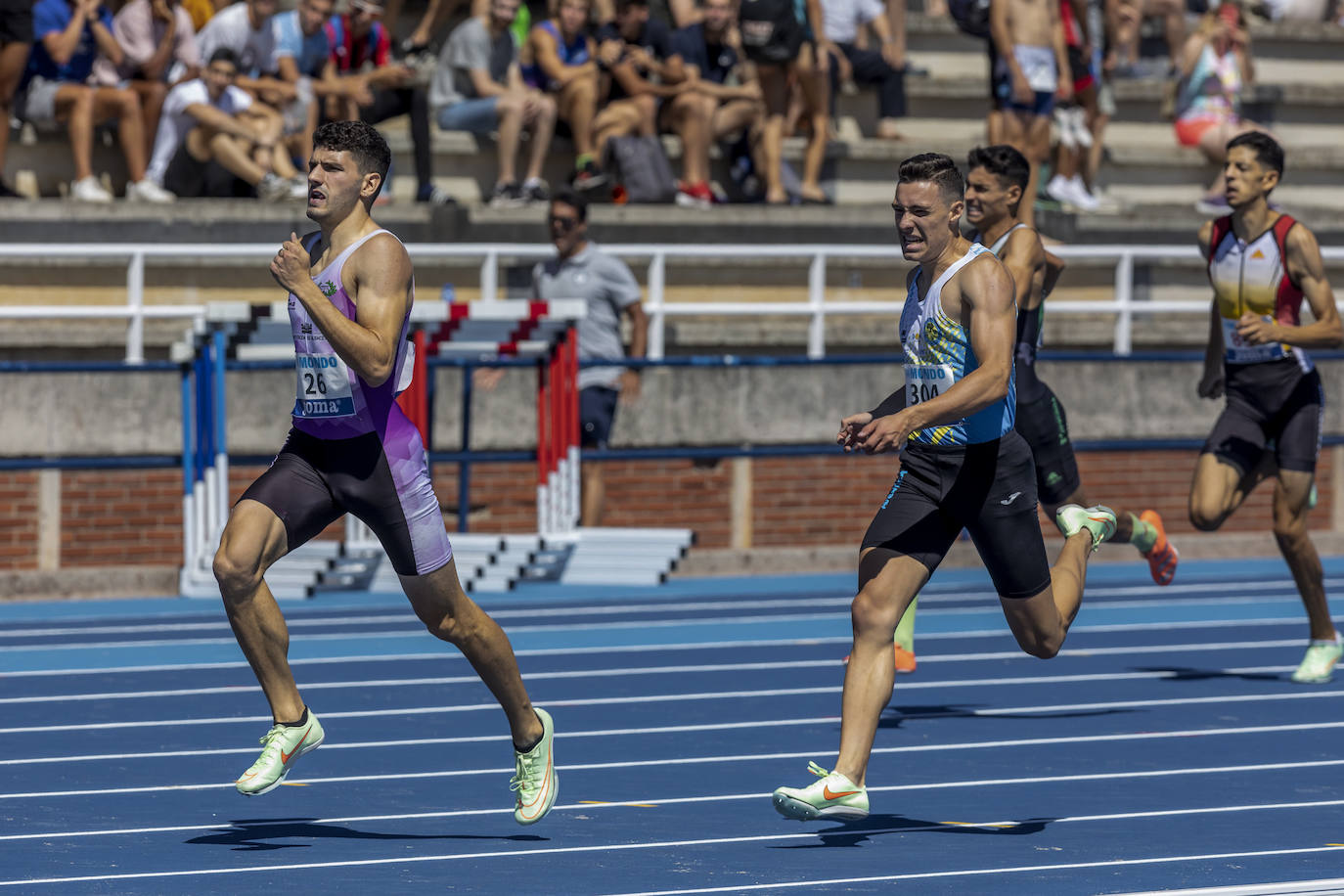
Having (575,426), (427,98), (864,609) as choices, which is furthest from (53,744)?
(427,98)

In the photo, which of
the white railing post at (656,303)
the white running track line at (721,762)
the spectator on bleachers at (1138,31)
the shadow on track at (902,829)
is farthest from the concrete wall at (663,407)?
the shadow on track at (902,829)

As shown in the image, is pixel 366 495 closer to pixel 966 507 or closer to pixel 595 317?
pixel 966 507

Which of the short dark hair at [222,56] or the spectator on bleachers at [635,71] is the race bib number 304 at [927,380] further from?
the spectator on bleachers at [635,71]

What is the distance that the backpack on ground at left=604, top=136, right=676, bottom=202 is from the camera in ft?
59.5

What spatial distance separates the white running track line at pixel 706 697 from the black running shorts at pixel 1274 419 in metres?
1.10

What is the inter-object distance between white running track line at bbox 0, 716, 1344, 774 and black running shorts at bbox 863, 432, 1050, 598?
1564mm

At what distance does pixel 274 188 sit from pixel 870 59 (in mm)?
5932

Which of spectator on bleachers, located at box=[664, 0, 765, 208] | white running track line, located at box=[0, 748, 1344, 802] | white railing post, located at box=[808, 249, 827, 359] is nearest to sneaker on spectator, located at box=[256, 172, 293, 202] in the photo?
spectator on bleachers, located at box=[664, 0, 765, 208]

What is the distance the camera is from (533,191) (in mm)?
17703

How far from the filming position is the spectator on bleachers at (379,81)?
57.0 ft

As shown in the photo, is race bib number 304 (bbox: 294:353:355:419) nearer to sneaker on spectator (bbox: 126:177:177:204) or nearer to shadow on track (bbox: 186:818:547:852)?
shadow on track (bbox: 186:818:547:852)

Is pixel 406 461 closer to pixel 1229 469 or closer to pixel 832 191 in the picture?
pixel 1229 469

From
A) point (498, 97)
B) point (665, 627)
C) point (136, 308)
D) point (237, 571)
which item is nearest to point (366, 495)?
point (237, 571)

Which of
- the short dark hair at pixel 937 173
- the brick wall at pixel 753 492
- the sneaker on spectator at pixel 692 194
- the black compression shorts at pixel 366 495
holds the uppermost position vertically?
the short dark hair at pixel 937 173
